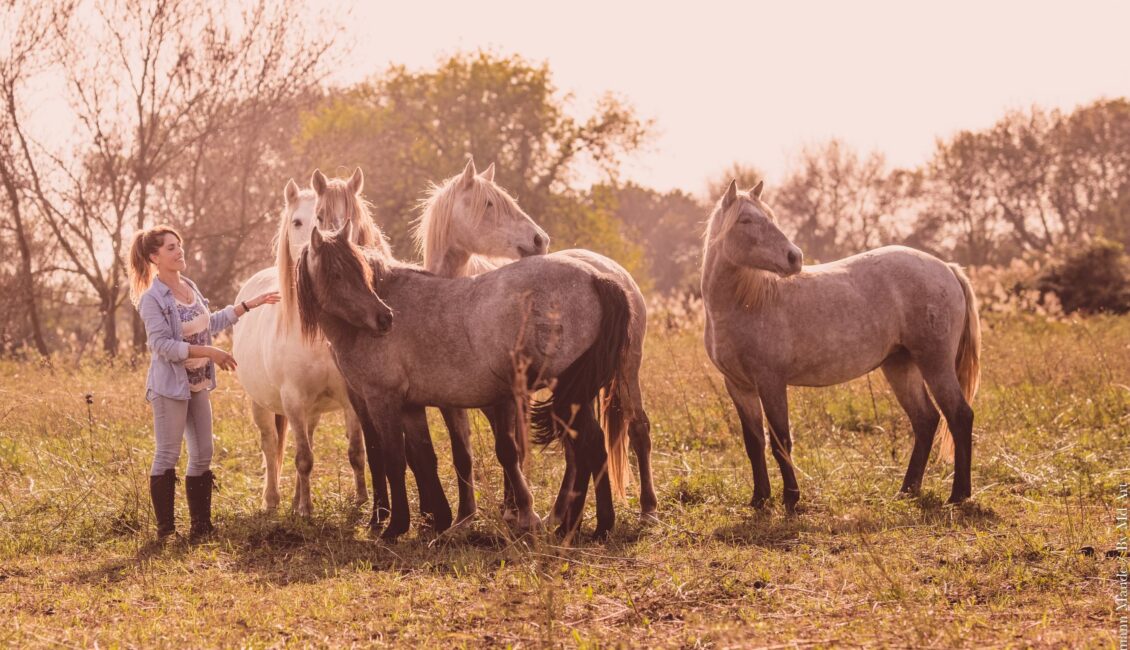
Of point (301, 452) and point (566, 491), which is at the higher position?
point (301, 452)

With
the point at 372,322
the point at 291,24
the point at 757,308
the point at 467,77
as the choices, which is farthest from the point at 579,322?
the point at 467,77

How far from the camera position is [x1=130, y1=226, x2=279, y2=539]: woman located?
5.47 meters

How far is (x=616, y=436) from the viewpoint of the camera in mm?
5668

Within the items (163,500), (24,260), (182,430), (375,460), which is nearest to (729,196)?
(375,460)

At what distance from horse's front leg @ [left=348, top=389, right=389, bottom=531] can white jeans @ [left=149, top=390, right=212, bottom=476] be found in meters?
0.93

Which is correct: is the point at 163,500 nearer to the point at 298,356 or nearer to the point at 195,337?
the point at 195,337

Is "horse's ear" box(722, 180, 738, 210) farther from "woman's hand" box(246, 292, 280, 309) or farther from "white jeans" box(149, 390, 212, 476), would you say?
"white jeans" box(149, 390, 212, 476)

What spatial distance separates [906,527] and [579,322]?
2.10 m

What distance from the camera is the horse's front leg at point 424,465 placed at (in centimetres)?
518

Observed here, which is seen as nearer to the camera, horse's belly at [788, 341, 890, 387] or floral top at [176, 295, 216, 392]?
floral top at [176, 295, 216, 392]

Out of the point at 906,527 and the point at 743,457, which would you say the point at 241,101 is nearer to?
the point at 743,457

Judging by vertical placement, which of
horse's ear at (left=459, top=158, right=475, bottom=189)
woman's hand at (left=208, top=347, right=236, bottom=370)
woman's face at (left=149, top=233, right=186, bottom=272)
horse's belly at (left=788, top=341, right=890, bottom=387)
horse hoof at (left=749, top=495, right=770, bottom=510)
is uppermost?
horse's ear at (left=459, top=158, right=475, bottom=189)

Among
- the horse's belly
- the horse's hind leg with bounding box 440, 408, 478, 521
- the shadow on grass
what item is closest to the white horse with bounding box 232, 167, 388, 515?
the horse's hind leg with bounding box 440, 408, 478, 521

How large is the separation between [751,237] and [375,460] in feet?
8.69
